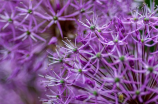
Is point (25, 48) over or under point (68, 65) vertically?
over

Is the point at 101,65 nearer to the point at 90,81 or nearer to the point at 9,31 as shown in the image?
the point at 90,81

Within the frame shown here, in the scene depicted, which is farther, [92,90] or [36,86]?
[36,86]

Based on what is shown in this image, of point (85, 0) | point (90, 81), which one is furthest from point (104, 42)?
point (85, 0)

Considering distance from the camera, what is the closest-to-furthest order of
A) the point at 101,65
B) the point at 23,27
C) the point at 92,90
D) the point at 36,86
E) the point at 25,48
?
the point at 92,90 → the point at 101,65 → the point at 23,27 → the point at 25,48 → the point at 36,86

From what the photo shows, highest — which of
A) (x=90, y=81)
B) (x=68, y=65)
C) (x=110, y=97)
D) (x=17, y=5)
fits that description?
(x=17, y=5)

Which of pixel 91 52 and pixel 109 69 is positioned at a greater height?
pixel 91 52
